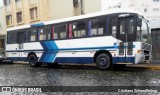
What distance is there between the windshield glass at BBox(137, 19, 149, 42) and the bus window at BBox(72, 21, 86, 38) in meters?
3.45

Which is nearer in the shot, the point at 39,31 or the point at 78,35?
the point at 78,35

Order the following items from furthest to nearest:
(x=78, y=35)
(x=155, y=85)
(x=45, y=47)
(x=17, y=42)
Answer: (x=17, y=42)
(x=45, y=47)
(x=78, y=35)
(x=155, y=85)

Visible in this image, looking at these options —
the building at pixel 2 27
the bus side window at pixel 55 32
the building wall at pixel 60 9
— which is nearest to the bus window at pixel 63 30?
the bus side window at pixel 55 32

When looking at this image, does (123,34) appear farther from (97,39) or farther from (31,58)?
(31,58)

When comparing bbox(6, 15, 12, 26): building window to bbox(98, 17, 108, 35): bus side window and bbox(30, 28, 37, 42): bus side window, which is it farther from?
bbox(98, 17, 108, 35): bus side window

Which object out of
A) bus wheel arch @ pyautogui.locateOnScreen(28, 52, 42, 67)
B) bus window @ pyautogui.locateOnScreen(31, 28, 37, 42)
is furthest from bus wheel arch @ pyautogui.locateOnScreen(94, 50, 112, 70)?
bus window @ pyautogui.locateOnScreen(31, 28, 37, 42)

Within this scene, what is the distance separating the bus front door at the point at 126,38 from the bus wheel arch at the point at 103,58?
2.63ft

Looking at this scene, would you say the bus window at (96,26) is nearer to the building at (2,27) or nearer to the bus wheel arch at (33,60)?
the bus wheel arch at (33,60)

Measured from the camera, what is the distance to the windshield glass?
14102 millimetres

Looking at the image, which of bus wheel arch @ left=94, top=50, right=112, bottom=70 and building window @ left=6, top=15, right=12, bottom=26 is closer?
bus wheel arch @ left=94, top=50, right=112, bottom=70

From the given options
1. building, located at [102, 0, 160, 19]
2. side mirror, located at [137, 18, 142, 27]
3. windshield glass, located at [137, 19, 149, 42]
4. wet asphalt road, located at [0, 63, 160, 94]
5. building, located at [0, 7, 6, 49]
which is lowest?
wet asphalt road, located at [0, 63, 160, 94]

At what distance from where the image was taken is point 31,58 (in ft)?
65.4

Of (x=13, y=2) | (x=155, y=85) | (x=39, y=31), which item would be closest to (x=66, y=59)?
(x=39, y=31)

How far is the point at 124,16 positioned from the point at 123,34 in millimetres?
986
